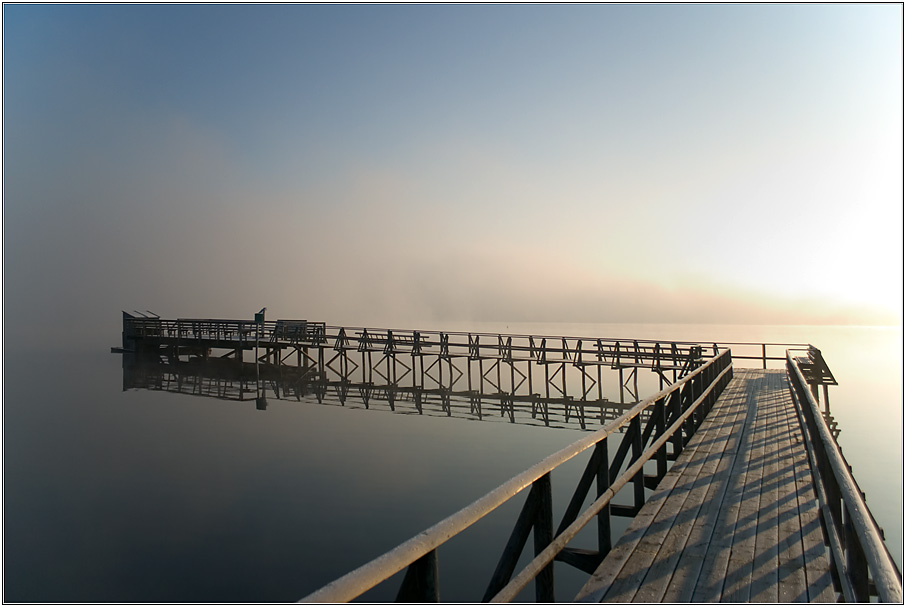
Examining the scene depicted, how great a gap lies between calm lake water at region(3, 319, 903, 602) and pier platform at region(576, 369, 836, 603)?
320 cm

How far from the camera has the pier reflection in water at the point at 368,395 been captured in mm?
23078

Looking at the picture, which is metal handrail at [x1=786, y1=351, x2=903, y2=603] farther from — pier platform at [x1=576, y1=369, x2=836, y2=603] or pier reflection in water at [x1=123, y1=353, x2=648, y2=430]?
pier reflection in water at [x1=123, y1=353, x2=648, y2=430]

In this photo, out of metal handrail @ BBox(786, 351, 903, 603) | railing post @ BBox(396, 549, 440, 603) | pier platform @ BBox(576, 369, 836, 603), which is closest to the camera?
metal handrail @ BBox(786, 351, 903, 603)

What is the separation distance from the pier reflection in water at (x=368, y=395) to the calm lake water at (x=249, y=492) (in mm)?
1468

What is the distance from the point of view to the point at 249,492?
44.8 feet

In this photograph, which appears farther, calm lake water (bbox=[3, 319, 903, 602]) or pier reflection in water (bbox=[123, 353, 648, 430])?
pier reflection in water (bbox=[123, 353, 648, 430])

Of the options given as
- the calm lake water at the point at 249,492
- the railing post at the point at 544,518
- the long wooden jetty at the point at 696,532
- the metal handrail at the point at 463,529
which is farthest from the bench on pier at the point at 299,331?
the railing post at the point at 544,518

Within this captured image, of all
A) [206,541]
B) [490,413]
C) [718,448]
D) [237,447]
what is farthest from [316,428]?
[718,448]

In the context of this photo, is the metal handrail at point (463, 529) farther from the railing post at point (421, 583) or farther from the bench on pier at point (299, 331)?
the bench on pier at point (299, 331)

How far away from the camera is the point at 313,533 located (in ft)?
35.9

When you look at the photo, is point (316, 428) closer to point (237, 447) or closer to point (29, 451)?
point (237, 447)

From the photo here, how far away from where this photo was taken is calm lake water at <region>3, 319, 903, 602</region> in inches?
374

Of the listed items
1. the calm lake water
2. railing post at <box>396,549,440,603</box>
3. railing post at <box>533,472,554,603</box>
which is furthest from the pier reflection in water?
railing post at <box>396,549,440,603</box>

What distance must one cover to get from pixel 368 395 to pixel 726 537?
2471cm
